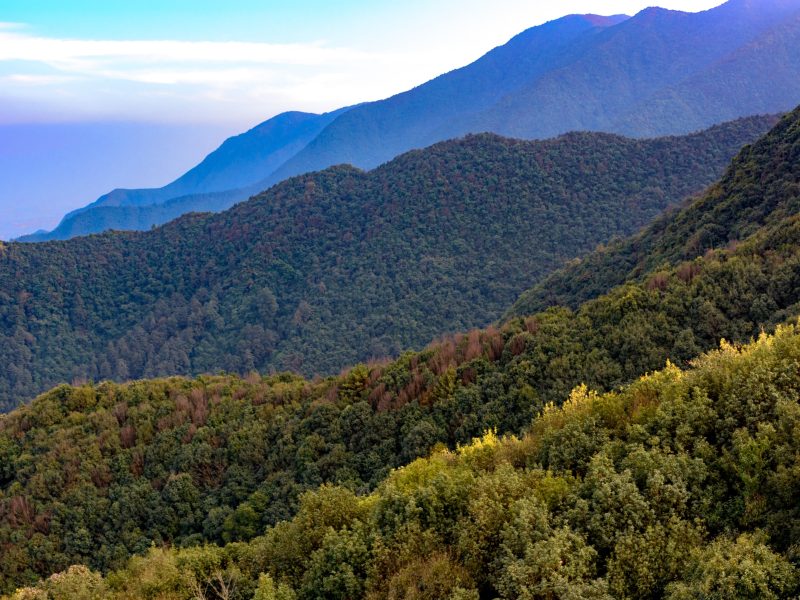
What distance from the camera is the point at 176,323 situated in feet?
268

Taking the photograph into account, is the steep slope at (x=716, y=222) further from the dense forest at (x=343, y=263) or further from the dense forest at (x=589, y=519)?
the dense forest at (x=589, y=519)

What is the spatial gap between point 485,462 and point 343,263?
230 ft

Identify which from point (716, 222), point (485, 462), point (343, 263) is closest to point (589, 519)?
point (485, 462)

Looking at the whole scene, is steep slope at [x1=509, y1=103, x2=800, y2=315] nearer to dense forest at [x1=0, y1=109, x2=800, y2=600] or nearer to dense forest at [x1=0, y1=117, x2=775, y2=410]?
dense forest at [x1=0, y1=109, x2=800, y2=600]

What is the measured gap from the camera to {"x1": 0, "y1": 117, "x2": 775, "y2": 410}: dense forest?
70000 millimetres

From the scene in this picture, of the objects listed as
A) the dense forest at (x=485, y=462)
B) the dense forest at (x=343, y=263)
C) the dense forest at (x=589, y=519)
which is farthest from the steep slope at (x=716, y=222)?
the dense forest at (x=589, y=519)

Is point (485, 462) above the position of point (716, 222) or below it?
below

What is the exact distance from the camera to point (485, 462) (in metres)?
11.5

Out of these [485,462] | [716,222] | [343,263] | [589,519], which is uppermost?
[343,263]

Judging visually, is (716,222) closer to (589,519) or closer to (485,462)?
(485,462)

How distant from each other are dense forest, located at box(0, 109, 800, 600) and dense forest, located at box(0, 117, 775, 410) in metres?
30.2

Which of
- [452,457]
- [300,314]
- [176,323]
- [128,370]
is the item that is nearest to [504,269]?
[300,314]

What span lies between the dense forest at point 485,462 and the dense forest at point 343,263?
30.2 meters

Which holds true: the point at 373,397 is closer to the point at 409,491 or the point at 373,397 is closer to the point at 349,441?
the point at 349,441
